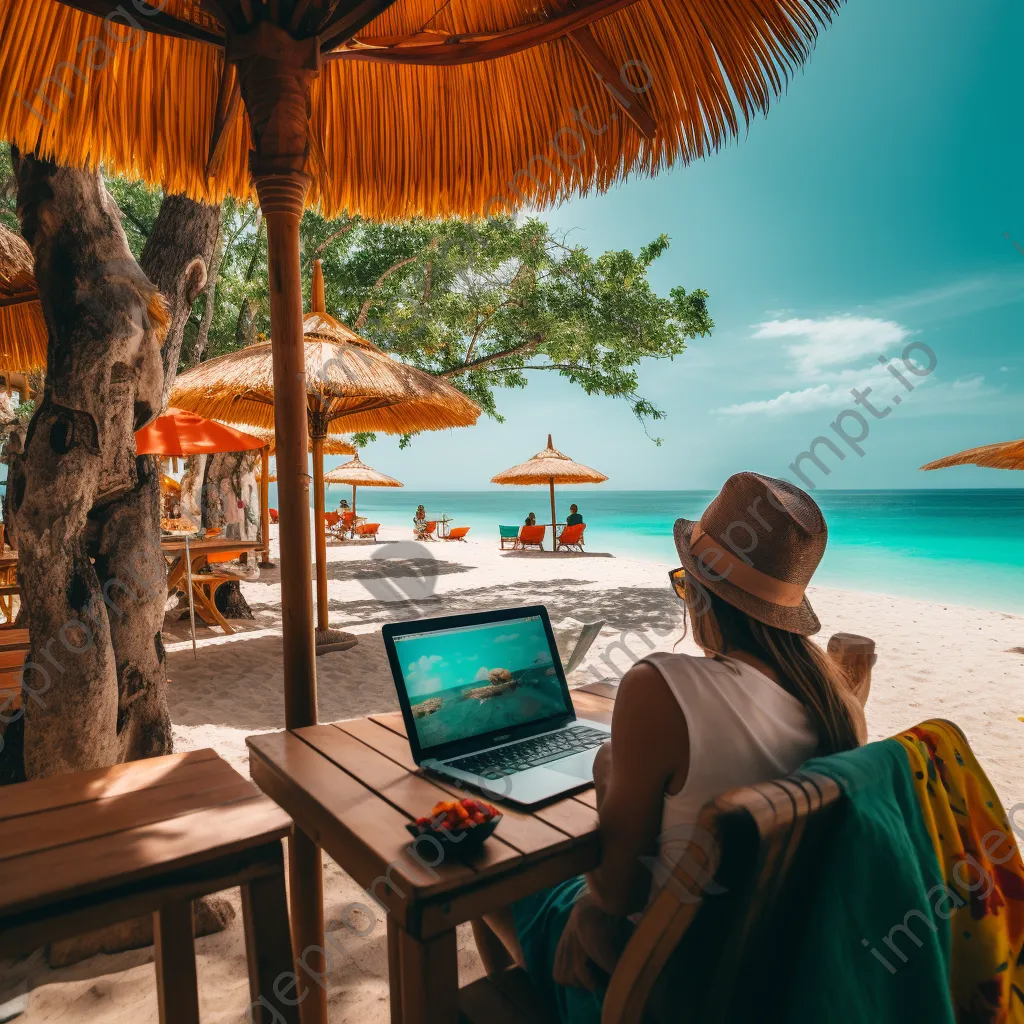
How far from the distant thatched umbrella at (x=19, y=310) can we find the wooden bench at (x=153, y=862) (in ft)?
10.1

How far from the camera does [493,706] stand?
1.64 metres

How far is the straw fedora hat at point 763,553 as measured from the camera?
1283 millimetres

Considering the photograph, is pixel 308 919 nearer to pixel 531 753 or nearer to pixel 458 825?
pixel 531 753

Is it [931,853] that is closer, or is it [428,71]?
[931,853]

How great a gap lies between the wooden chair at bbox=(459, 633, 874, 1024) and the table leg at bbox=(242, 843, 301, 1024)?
69 cm

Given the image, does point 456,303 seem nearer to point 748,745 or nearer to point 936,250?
point 748,745

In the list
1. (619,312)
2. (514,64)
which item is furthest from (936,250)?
(514,64)

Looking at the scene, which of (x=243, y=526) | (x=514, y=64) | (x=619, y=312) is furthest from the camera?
(x=243, y=526)

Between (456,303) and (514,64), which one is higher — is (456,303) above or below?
above

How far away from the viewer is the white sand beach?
2010mm

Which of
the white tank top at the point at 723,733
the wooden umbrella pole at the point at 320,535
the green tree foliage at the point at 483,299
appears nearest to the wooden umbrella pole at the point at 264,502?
the green tree foliage at the point at 483,299

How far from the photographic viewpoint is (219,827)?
1218mm

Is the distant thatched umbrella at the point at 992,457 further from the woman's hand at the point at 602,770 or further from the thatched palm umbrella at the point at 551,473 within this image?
the thatched palm umbrella at the point at 551,473

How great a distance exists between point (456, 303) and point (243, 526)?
5033mm
